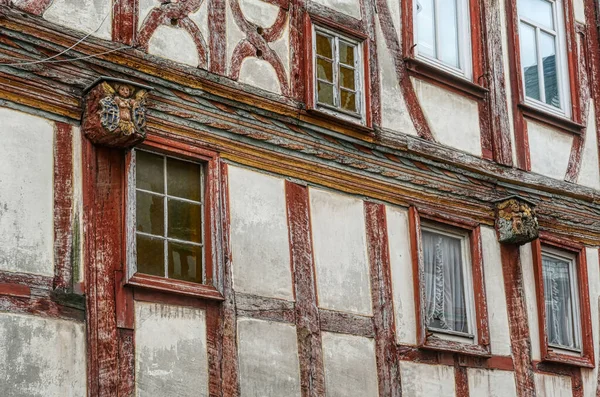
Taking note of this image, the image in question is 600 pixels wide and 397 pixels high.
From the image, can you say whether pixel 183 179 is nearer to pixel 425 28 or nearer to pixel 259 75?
pixel 259 75

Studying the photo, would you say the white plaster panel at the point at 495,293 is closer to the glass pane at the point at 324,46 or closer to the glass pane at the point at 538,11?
the glass pane at the point at 324,46

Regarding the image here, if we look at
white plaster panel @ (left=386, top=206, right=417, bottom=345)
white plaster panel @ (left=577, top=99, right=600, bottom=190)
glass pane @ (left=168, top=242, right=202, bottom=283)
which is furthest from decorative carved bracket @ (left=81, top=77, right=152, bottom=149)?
white plaster panel @ (left=577, top=99, right=600, bottom=190)

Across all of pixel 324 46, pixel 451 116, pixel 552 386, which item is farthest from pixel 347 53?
pixel 552 386

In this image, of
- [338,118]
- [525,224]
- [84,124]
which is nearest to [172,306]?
[84,124]

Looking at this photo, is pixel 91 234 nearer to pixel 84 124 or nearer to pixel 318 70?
pixel 84 124

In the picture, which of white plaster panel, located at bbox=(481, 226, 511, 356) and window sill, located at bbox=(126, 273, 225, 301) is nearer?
window sill, located at bbox=(126, 273, 225, 301)

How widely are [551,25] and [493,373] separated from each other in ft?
15.0

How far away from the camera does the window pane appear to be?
1276 centimetres

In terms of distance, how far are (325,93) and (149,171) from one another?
7.83 ft

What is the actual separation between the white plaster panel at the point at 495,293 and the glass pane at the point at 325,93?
232cm

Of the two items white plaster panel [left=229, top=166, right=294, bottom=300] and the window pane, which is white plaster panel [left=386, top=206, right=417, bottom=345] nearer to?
the window pane

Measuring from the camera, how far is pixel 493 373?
516 inches

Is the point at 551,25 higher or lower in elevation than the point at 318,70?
higher

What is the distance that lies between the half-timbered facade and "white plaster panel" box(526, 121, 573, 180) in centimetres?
2
